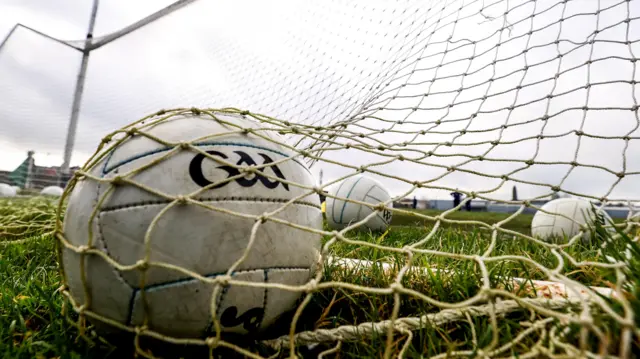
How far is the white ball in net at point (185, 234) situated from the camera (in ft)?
4.83

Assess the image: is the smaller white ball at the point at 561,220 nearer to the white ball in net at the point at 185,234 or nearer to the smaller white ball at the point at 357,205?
the smaller white ball at the point at 357,205

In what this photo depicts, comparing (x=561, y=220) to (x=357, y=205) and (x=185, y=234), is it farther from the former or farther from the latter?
(x=185, y=234)

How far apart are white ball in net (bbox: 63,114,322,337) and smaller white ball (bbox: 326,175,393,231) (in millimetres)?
4063

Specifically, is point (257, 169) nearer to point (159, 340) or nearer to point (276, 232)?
point (276, 232)

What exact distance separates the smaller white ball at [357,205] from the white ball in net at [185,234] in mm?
4063

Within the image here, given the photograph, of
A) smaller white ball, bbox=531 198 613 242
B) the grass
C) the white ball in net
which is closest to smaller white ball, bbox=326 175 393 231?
smaller white ball, bbox=531 198 613 242

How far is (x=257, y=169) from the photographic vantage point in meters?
1.65

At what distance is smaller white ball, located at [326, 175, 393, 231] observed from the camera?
229 inches

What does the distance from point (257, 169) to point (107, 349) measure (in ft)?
3.02

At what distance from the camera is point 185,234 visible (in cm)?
147

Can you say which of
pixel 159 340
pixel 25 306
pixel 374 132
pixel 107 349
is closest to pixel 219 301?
pixel 159 340

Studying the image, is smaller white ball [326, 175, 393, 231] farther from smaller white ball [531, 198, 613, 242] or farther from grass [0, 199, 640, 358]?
grass [0, 199, 640, 358]

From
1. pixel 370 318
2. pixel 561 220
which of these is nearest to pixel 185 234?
pixel 370 318

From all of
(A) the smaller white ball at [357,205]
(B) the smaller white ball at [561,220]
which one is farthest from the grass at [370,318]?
(A) the smaller white ball at [357,205]
